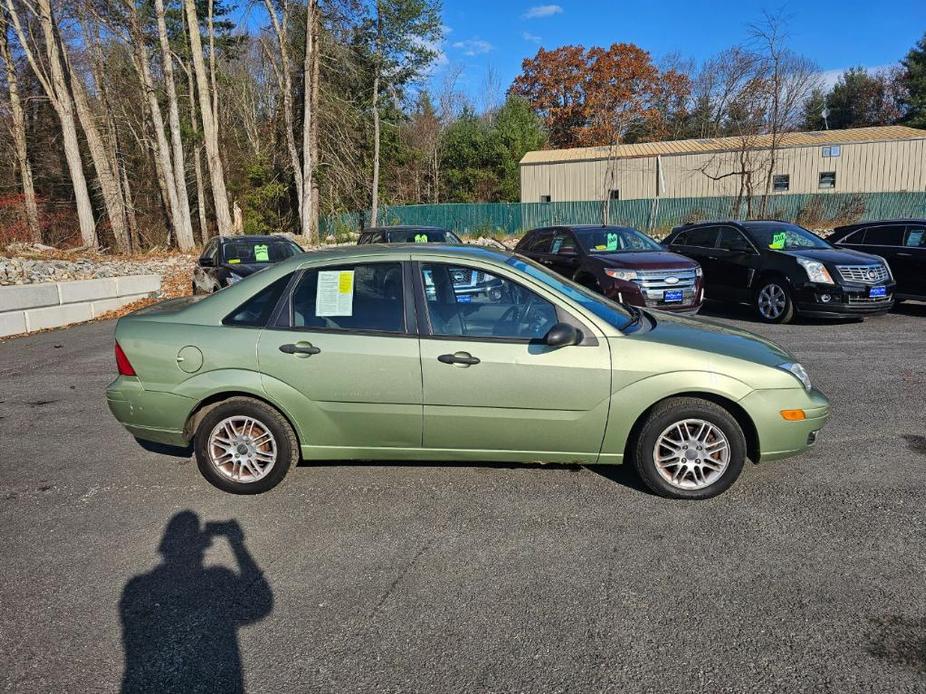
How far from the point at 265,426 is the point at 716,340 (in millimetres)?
3075

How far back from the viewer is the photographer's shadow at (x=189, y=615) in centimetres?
263

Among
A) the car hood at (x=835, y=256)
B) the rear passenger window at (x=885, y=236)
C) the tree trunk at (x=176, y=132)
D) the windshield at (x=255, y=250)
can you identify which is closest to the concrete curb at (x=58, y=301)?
the windshield at (x=255, y=250)

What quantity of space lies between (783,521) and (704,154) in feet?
112

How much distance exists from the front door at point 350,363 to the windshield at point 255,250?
796 cm

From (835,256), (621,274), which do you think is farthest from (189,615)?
Answer: (835,256)

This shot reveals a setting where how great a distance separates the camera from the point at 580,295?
4531mm

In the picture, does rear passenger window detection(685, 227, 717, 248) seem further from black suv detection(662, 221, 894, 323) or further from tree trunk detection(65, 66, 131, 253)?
tree trunk detection(65, 66, 131, 253)

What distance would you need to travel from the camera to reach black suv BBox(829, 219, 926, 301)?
10.6 m

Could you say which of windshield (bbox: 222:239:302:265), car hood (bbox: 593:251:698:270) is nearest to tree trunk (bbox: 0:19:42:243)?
windshield (bbox: 222:239:302:265)

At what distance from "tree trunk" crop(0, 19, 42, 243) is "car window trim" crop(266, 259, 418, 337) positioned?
27.6m

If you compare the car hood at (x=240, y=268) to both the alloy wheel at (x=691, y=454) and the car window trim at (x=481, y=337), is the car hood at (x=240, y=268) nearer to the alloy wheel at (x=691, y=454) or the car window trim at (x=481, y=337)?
the car window trim at (x=481, y=337)

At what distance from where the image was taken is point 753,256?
10828mm

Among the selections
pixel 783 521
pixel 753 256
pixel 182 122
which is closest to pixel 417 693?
pixel 783 521

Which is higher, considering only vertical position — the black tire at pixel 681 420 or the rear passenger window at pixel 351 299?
the rear passenger window at pixel 351 299
